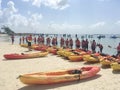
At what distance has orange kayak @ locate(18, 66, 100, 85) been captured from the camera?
388 inches

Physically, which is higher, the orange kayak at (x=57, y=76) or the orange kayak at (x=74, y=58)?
the orange kayak at (x=74, y=58)

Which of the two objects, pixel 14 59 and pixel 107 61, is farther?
pixel 14 59

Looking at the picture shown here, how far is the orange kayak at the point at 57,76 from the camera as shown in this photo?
388 inches

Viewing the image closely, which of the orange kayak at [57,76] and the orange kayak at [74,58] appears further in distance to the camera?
the orange kayak at [74,58]

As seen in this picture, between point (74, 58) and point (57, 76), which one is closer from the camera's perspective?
point (57, 76)

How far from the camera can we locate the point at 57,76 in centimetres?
1070

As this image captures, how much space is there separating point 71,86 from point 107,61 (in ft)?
15.8

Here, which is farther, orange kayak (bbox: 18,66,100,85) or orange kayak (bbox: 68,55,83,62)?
orange kayak (bbox: 68,55,83,62)

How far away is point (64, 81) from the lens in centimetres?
1098

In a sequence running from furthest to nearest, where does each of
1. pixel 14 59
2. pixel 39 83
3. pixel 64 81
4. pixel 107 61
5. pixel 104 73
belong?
pixel 14 59
pixel 107 61
pixel 104 73
pixel 64 81
pixel 39 83

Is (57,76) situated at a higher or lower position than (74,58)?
lower

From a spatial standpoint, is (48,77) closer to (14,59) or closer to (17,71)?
(17,71)

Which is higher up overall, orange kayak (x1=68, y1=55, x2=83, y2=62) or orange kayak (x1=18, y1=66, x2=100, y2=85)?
orange kayak (x1=68, y1=55, x2=83, y2=62)

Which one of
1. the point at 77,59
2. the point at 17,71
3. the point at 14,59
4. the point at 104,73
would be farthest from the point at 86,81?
the point at 14,59
